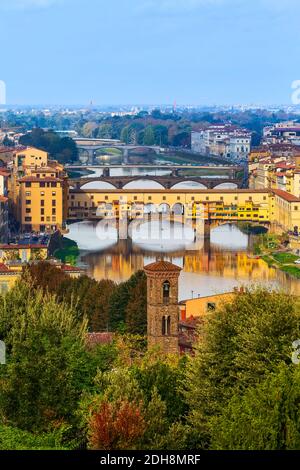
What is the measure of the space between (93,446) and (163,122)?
4556 centimetres

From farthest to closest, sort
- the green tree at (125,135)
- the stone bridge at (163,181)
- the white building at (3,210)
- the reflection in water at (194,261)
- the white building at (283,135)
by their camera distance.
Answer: the green tree at (125,135) < the white building at (283,135) < the stone bridge at (163,181) < the white building at (3,210) < the reflection in water at (194,261)

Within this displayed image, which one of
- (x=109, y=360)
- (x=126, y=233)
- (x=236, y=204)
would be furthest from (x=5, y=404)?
(x=236, y=204)

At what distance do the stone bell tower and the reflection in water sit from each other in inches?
163

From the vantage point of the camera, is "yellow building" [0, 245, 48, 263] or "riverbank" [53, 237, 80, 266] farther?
"riverbank" [53, 237, 80, 266]

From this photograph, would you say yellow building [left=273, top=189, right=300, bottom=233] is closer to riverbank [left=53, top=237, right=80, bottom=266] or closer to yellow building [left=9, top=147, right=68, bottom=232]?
yellow building [left=9, top=147, right=68, bottom=232]

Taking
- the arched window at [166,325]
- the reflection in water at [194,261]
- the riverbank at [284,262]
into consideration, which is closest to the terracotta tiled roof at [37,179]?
the reflection in water at [194,261]

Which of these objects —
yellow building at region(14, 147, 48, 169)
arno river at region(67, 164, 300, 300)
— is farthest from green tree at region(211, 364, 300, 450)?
yellow building at region(14, 147, 48, 169)

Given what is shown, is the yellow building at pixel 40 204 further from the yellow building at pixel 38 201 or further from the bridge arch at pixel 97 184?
the bridge arch at pixel 97 184

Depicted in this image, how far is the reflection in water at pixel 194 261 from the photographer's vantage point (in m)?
13.5

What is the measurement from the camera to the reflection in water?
44.3ft

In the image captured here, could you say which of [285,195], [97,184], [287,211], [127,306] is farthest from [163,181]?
[127,306]

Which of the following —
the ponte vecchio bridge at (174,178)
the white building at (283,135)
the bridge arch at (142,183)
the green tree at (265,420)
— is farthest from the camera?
the white building at (283,135)

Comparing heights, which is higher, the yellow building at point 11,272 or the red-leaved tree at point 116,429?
the red-leaved tree at point 116,429

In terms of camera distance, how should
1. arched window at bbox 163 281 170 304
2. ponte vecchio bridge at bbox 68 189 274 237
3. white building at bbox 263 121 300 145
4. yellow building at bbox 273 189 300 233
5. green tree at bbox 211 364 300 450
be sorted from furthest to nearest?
white building at bbox 263 121 300 145 → ponte vecchio bridge at bbox 68 189 274 237 → yellow building at bbox 273 189 300 233 → arched window at bbox 163 281 170 304 → green tree at bbox 211 364 300 450
